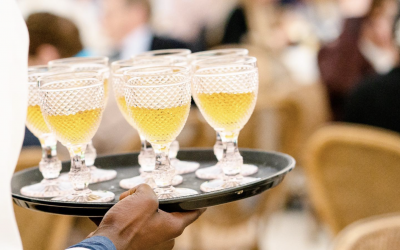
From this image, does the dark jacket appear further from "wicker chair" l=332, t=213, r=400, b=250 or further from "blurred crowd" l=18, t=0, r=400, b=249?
"wicker chair" l=332, t=213, r=400, b=250

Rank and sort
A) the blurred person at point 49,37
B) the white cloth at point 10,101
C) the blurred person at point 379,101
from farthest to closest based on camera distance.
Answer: the blurred person at point 49,37
the blurred person at point 379,101
the white cloth at point 10,101

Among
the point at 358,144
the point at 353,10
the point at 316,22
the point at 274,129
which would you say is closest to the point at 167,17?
the point at 316,22

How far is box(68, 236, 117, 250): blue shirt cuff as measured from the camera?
89 centimetres

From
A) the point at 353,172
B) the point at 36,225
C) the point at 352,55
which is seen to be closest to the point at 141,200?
the point at 36,225

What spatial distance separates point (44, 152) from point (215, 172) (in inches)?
14.5

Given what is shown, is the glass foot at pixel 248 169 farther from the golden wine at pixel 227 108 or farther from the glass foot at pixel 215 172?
the golden wine at pixel 227 108

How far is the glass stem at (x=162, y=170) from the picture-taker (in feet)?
3.48

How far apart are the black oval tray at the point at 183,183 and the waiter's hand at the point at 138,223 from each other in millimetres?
45

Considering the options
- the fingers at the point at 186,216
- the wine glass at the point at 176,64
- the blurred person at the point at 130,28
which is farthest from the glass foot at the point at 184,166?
the blurred person at the point at 130,28

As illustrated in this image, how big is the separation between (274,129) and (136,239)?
5.91 ft

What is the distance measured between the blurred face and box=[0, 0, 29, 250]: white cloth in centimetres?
298

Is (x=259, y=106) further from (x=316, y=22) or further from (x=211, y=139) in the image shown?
(x=316, y=22)

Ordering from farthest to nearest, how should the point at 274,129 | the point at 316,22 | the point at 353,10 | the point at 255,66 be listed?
the point at 316,22
the point at 353,10
the point at 274,129
the point at 255,66

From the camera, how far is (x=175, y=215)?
1000 millimetres
